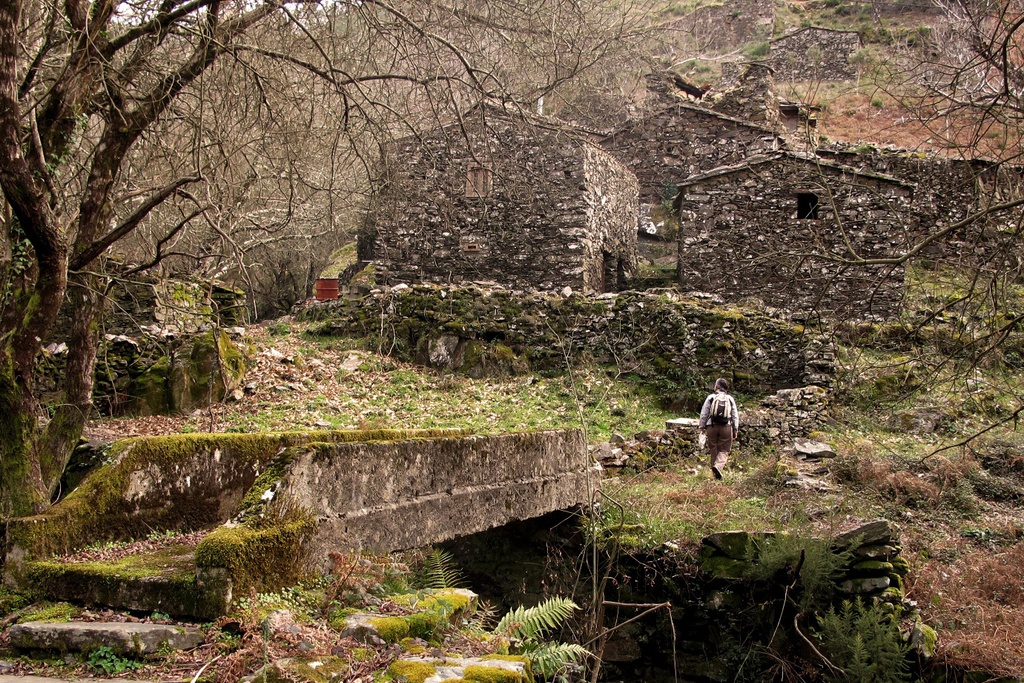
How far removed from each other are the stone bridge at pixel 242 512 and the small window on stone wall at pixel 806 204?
1406 centimetres

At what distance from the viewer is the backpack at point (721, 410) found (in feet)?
35.9

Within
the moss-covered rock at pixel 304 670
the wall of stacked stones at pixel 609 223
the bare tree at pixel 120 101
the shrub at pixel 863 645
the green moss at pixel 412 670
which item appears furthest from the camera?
the wall of stacked stones at pixel 609 223

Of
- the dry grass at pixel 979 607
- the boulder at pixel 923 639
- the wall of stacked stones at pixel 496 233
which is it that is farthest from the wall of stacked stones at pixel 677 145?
the boulder at pixel 923 639

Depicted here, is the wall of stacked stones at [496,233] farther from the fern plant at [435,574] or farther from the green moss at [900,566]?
the fern plant at [435,574]

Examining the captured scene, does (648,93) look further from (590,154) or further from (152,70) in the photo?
(152,70)

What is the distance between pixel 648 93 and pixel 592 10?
67.9 feet

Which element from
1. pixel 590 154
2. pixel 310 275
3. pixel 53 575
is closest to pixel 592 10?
Answer: pixel 53 575

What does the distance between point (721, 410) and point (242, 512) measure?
813 cm

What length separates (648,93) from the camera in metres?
28.1

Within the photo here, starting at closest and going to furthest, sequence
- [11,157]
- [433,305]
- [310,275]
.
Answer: [11,157] < [433,305] < [310,275]

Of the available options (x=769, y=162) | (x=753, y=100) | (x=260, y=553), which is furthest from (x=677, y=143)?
(x=260, y=553)

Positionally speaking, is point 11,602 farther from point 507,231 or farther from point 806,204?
point 806,204

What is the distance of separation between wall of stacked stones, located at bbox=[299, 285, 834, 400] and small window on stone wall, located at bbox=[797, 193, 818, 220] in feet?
14.7

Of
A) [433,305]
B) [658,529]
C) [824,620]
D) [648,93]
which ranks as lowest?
[824,620]
